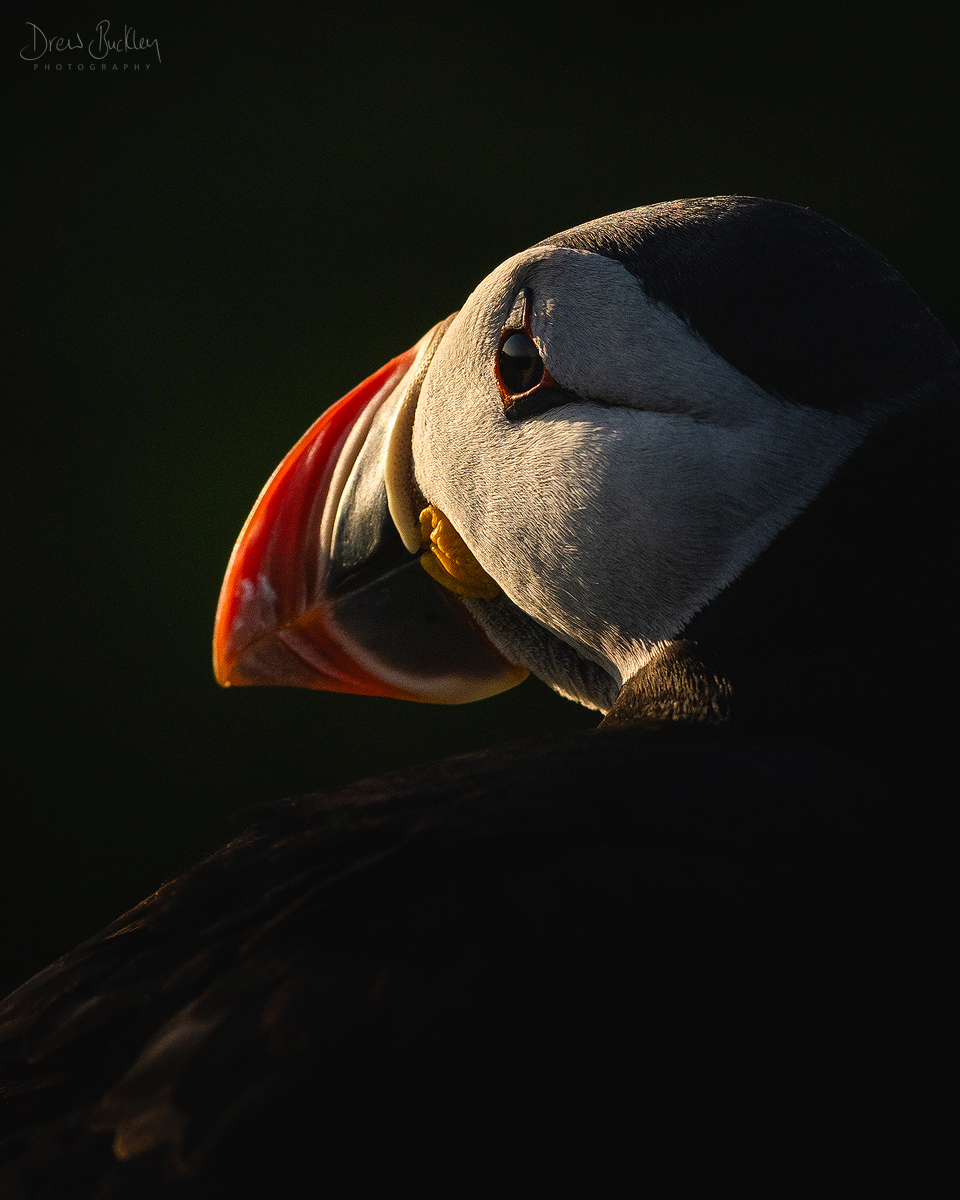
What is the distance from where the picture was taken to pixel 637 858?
26.8 inches

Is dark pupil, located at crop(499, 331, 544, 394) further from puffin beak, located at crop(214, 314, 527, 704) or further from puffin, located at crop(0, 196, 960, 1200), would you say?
puffin beak, located at crop(214, 314, 527, 704)

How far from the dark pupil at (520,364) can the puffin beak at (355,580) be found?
0.19 metres

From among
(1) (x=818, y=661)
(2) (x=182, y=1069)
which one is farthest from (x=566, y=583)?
(2) (x=182, y=1069)

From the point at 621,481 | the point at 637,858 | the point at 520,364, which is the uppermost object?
the point at 520,364

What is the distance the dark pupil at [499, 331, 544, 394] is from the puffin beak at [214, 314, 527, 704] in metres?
0.19

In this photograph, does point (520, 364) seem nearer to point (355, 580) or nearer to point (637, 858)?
point (355, 580)

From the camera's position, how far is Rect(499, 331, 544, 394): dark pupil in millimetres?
1008

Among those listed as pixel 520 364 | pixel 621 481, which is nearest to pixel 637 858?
pixel 621 481

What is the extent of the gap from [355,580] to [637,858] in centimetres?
64

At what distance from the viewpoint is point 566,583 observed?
3.29 feet

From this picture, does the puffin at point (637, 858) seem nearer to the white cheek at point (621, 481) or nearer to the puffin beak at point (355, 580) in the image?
the white cheek at point (621, 481)

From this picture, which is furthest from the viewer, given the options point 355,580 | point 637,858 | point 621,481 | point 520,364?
point 355,580

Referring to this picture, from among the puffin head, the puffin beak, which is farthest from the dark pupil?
the puffin beak

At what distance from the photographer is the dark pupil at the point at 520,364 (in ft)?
3.31
